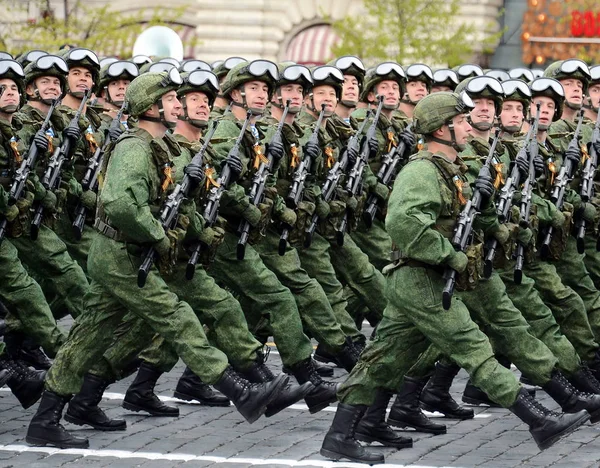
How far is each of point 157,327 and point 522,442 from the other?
209cm

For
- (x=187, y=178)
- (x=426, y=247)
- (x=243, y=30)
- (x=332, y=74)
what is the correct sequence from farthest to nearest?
Result: (x=243, y=30)
(x=332, y=74)
(x=187, y=178)
(x=426, y=247)

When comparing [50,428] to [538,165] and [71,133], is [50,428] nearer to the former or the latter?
[71,133]

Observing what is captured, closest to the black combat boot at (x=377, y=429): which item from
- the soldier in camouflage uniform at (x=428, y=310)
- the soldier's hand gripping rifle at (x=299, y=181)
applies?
the soldier in camouflage uniform at (x=428, y=310)

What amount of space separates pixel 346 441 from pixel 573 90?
4.24 metres

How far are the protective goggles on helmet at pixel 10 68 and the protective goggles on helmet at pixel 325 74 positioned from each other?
2.14m

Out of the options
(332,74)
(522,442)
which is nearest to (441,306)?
(522,442)

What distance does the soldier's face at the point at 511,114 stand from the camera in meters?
11.4

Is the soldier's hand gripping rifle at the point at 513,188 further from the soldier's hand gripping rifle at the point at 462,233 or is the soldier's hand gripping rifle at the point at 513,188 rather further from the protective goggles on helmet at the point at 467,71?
the protective goggles on helmet at the point at 467,71

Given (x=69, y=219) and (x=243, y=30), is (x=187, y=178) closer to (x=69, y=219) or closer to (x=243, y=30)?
(x=69, y=219)

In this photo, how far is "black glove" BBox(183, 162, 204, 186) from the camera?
975 cm

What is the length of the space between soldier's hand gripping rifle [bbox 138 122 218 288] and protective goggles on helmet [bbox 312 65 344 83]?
286cm

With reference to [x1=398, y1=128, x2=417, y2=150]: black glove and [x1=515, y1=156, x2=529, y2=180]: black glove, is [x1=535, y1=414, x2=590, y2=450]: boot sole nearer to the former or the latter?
[x1=515, y1=156, x2=529, y2=180]: black glove

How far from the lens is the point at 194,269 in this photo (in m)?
9.92

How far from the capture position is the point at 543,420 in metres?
9.05
